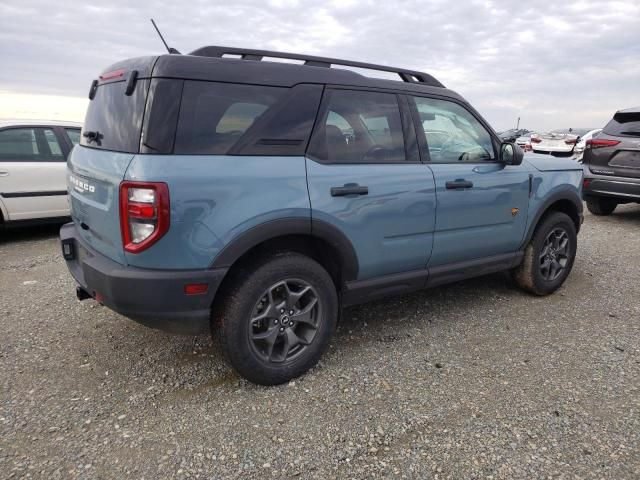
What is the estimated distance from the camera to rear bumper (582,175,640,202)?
679 cm

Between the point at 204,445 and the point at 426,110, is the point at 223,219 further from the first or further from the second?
the point at 426,110

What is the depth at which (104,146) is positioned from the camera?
266 centimetres

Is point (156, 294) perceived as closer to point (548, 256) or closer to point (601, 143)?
point (548, 256)

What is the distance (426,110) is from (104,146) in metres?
2.09

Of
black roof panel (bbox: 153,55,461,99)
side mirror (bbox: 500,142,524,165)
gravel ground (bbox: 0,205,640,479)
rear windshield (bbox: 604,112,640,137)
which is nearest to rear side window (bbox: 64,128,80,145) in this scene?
gravel ground (bbox: 0,205,640,479)

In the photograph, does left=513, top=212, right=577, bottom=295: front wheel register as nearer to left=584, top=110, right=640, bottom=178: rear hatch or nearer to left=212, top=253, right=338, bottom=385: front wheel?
left=212, top=253, right=338, bottom=385: front wheel

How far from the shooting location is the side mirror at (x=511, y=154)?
3539 mm

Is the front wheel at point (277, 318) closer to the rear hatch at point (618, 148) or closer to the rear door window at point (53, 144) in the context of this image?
the rear door window at point (53, 144)

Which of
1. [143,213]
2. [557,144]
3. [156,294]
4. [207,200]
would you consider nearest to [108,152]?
[143,213]

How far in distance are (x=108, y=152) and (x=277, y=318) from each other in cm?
129

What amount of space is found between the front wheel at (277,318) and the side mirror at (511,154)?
5.86ft

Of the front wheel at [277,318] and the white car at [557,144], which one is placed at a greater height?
the white car at [557,144]

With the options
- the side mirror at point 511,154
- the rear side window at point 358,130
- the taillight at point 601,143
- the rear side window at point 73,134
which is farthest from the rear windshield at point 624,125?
the rear side window at point 73,134

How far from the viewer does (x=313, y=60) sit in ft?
9.43
